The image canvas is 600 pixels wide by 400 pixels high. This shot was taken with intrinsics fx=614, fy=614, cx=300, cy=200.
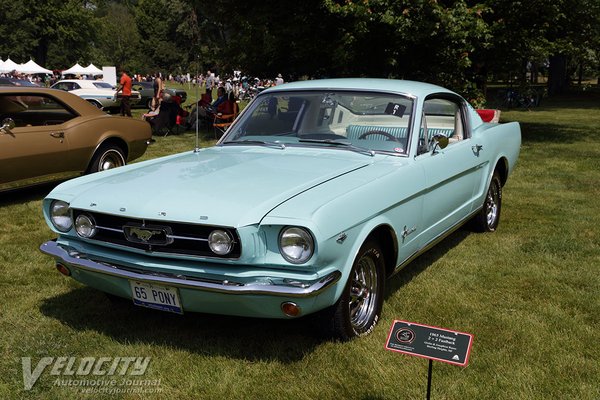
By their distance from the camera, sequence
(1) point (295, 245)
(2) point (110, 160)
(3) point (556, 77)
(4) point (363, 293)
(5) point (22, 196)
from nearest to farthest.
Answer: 1. (1) point (295, 245)
2. (4) point (363, 293)
3. (5) point (22, 196)
4. (2) point (110, 160)
5. (3) point (556, 77)

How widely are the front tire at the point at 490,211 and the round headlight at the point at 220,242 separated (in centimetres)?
343

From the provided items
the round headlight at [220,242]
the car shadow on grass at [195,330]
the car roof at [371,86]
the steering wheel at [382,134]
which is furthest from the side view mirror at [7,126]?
the round headlight at [220,242]

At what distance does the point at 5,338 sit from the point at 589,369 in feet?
11.3

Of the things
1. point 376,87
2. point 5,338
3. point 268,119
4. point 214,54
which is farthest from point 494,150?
point 214,54

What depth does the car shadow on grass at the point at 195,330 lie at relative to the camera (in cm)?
365

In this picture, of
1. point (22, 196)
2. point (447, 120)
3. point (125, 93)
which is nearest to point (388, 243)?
point (447, 120)

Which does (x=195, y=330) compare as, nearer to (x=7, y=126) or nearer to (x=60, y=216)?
(x=60, y=216)

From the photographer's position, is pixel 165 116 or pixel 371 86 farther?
pixel 165 116

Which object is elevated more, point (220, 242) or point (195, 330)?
point (220, 242)

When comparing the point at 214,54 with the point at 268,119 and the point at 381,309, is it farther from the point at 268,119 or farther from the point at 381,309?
the point at 381,309

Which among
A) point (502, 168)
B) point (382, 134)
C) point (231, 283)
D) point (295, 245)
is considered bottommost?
point (231, 283)

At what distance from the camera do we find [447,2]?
13750mm

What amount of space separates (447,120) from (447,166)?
115cm

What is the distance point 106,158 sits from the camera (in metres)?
8.30
